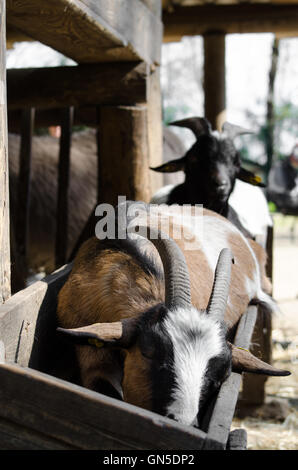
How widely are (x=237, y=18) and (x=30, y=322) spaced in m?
5.23

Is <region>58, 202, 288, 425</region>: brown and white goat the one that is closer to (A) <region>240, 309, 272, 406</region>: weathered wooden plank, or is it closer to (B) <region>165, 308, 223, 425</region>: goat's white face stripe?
(B) <region>165, 308, 223, 425</region>: goat's white face stripe

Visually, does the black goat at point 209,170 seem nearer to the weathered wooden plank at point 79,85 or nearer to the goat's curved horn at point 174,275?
the weathered wooden plank at point 79,85

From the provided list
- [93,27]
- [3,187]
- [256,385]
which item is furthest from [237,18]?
[3,187]

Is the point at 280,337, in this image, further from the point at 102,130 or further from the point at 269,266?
the point at 102,130

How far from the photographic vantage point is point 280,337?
6008 mm

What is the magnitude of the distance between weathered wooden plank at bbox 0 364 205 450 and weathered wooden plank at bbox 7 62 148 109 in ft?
9.49

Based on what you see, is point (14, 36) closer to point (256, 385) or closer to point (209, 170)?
point (209, 170)

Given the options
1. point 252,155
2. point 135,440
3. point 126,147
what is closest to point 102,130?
point 126,147

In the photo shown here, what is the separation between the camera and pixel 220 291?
211 centimetres

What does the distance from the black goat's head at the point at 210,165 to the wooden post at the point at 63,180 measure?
1.02 meters

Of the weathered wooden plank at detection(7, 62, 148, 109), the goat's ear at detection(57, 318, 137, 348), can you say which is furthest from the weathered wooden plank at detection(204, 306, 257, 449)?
the weathered wooden plank at detection(7, 62, 148, 109)

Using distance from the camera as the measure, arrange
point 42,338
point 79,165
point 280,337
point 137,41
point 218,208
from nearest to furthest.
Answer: point 42,338, point 137,41, point 218,208, point 280,337, point 79,165

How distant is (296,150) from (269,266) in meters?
12.6

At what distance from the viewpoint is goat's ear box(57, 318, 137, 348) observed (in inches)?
69.8
